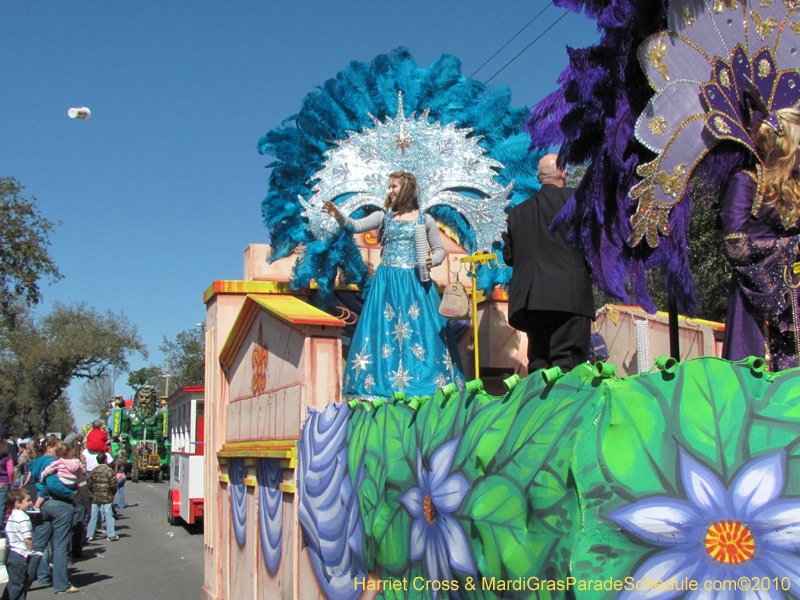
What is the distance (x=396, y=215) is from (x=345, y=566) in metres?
2.64

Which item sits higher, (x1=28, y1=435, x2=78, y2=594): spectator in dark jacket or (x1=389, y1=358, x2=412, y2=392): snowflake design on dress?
(x1=389, y1=358, x2=412, y2=392): snowflake design on dress

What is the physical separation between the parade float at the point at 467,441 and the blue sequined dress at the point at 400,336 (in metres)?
0.31

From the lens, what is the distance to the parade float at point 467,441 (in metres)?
1.95

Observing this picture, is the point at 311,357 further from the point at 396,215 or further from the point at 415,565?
the point at 415,565

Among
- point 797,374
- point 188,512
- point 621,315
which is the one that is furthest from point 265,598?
point 188,512

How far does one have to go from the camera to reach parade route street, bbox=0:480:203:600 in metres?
8.82

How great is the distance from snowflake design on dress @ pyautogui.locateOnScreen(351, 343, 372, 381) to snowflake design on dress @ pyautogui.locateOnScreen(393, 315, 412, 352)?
0.74 ft

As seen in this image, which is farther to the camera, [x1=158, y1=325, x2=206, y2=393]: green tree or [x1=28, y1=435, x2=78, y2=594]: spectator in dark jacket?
[x1=158, y1=325, x2=206, y2=393]: green tree

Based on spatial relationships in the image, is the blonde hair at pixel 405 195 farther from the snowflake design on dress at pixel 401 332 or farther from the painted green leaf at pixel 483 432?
the painted green leaf at pixel 483 432

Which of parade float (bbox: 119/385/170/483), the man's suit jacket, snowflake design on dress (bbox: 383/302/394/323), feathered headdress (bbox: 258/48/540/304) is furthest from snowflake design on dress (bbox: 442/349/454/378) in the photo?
parade float (bbox: 119/385/170/483)

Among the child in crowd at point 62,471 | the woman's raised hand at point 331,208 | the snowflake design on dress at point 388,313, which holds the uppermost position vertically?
the woman's raised hand at point 331,208

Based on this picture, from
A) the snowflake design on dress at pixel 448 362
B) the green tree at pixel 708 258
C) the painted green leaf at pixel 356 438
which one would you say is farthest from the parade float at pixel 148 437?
the painted green leaf at pixel 356 438

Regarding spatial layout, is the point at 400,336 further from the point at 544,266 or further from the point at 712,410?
the point at 712,410

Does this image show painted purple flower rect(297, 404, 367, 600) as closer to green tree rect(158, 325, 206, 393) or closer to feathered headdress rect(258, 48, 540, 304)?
feathered headdress rect(258, 48, 540, 304)
